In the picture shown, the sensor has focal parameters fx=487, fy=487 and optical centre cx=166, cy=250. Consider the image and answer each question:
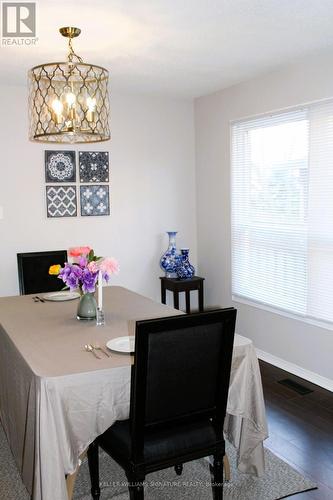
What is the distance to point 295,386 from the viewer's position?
12.0 feet

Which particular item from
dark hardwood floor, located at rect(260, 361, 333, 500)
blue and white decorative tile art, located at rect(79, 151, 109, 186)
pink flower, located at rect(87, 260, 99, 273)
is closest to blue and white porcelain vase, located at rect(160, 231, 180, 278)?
blue and white decorative tile art, located at rect(79, 151, 109, 186)

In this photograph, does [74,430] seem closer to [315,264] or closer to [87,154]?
[315,264]

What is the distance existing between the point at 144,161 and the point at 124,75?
3.50ft

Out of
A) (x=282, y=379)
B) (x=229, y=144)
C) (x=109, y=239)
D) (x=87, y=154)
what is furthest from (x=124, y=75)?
(x=282, y=379)

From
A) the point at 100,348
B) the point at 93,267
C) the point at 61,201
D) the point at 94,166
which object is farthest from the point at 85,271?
the point at 94,166

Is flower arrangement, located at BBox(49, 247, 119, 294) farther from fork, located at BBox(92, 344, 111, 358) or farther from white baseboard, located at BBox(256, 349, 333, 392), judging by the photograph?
white baseboard, located at BBox(256, 349, 333, 392)

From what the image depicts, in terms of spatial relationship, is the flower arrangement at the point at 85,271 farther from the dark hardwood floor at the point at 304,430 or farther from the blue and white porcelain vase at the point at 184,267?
the blue and white porcelain vase at the point at 184,267

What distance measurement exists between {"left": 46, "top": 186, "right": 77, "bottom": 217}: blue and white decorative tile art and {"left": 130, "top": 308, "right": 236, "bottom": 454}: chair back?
297 cm

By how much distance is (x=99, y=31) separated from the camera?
9.51 ft

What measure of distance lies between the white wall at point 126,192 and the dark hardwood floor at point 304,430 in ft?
6.17

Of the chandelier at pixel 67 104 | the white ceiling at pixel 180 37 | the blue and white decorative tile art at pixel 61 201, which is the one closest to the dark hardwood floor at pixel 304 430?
the chandelier at pixel 67 104

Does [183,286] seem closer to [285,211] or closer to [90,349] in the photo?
[285,211]

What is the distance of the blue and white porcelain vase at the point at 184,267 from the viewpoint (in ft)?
15.7

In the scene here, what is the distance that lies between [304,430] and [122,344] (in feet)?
4.84
